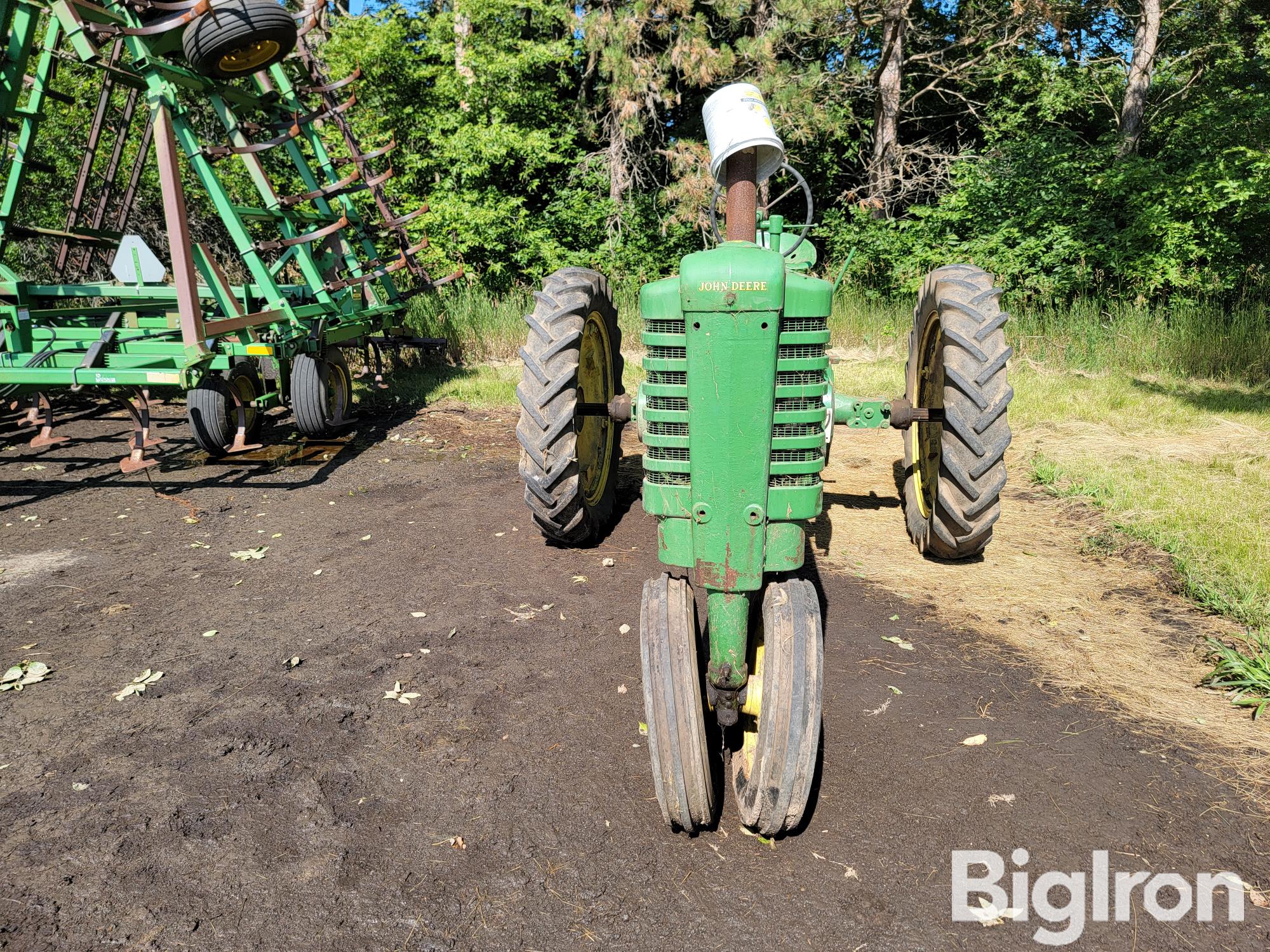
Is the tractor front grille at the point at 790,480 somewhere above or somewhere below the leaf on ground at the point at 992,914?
above

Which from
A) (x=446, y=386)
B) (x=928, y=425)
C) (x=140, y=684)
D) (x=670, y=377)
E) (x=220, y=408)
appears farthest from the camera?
(x=446, y=386)

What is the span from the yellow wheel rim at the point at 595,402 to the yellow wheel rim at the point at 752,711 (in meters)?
2.26

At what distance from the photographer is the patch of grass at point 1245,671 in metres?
3.46

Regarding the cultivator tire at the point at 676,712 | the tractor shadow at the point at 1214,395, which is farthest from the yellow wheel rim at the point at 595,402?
the tractor shadow at the point at 1214,395

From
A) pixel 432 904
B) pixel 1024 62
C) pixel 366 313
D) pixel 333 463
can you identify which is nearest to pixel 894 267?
pixel 1024 62

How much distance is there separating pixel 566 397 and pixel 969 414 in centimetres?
207

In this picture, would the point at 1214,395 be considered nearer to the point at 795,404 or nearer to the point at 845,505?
the point at 845,505

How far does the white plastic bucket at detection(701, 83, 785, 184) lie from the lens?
2885mm

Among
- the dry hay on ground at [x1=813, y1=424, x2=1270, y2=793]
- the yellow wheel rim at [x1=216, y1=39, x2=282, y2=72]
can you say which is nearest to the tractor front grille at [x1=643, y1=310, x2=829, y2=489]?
the dry hay on ground at [x1=813, y1=424, x2=1270, y2=793]

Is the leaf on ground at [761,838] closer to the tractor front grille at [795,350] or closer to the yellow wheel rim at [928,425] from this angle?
the tractor front grille at [795,350]

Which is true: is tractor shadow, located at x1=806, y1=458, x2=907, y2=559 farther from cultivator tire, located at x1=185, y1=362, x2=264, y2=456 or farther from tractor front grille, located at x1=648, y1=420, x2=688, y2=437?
cultivator tire, located at x1=185, y1=362, x2=264, y2=456

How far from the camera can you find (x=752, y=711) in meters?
2.77

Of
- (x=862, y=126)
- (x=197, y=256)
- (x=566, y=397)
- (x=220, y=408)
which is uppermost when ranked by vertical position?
(x=862, y=126)

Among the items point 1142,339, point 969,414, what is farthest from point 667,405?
point 1142,339
